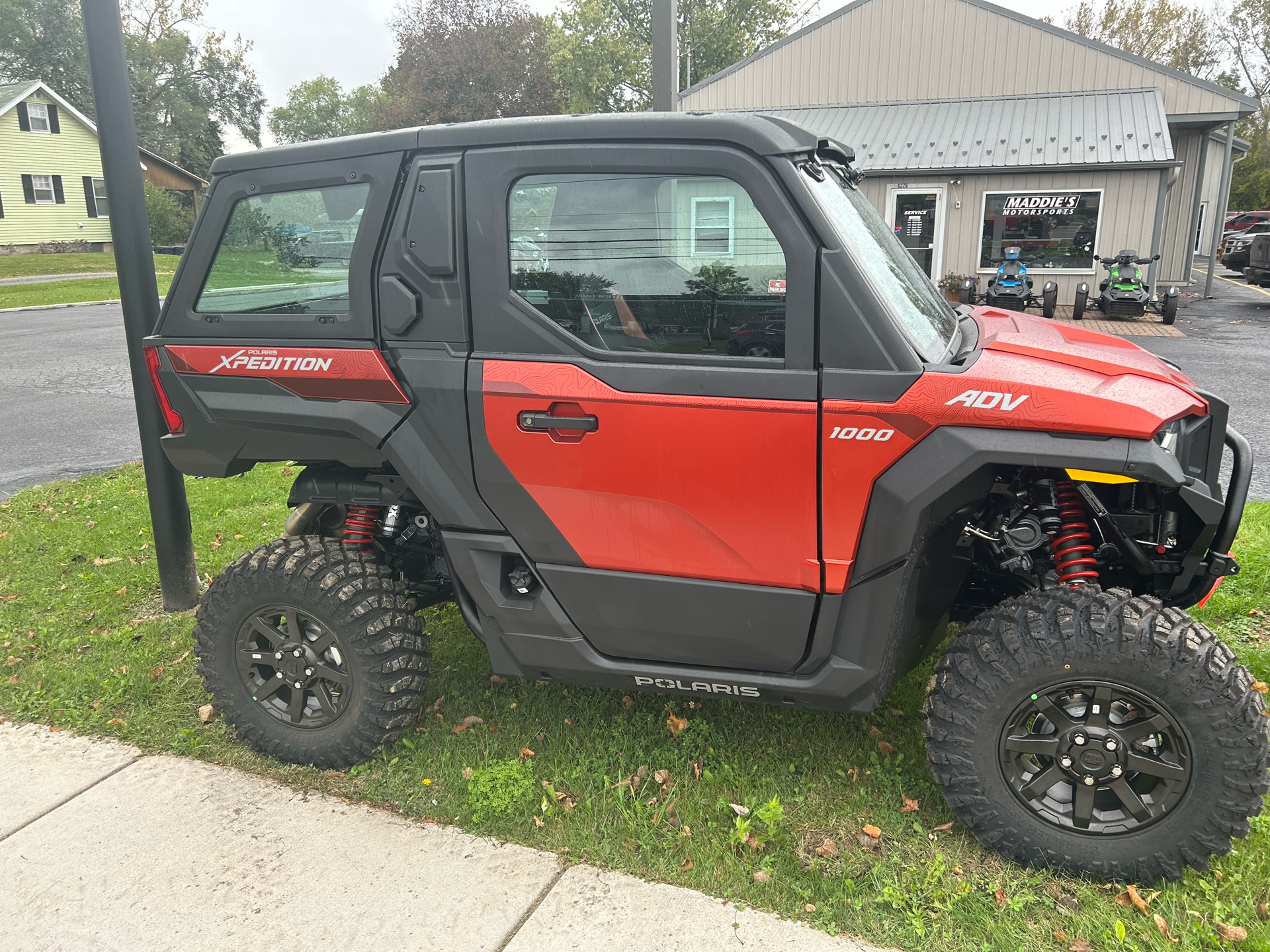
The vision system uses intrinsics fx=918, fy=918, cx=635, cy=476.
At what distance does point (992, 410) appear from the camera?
8.41 ft

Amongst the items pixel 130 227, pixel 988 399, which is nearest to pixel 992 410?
pixel 988 399

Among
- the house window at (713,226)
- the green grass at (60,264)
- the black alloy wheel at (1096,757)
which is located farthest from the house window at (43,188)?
the black alloy wheel at (1096,757)

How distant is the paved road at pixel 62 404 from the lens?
815 cm

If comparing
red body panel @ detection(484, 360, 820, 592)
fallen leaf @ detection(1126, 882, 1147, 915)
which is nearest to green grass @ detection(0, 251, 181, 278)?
red body panel @ detection(484, 360, 820, 592)

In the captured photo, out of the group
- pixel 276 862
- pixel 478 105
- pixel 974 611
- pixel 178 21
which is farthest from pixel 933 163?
pixel 178 21

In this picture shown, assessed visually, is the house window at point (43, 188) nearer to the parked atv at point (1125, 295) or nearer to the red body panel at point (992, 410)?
the parked atv at point (1125, 295)

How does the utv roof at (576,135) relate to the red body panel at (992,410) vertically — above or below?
above

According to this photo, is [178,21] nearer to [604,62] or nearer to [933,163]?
[604,62]

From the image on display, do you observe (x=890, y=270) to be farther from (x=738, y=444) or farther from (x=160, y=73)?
(x=160, y=73)

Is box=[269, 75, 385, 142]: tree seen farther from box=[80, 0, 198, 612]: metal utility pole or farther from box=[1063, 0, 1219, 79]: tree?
box=[80, 0, 198, 612]: metal utility pole

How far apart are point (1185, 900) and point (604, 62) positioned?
51859 mm

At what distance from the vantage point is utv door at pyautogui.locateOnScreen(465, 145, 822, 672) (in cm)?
271

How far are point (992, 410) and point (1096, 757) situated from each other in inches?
44.0

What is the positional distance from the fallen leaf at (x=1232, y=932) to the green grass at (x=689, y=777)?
0.9 inches
